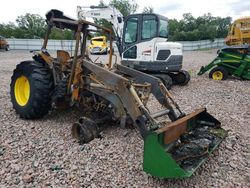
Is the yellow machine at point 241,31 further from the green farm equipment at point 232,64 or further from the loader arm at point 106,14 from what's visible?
the loader arm at point 106,14

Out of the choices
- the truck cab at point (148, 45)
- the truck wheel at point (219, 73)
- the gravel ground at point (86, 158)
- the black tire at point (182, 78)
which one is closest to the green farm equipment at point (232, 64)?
the truck wheel at point (219, 73)

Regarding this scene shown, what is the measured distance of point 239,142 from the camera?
4.54 m

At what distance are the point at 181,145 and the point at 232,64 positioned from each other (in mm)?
7936

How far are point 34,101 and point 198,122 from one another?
9.36 feet

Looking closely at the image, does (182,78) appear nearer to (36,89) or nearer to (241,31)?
(36,89)

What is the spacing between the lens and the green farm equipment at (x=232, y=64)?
1066 cm

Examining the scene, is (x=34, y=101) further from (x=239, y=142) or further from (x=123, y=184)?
(x=239, y=142)

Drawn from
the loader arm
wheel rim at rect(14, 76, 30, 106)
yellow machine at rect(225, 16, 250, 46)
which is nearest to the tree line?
yellow machine at rect(225, 16, 250, 46)

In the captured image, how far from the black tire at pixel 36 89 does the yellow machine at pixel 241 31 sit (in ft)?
48.2

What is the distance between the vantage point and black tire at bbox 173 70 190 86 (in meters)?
9.84

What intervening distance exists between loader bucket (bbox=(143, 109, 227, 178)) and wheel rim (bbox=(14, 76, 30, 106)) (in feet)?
10.5

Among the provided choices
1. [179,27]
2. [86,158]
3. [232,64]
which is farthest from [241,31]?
[179,27]

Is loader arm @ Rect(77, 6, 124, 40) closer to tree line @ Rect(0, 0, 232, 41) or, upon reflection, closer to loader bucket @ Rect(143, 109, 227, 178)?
loader bucket @ Rect(143, 109, 227, 178)

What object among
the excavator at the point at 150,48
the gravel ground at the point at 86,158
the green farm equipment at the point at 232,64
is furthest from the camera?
the green farm equipment at the point at 232,64
